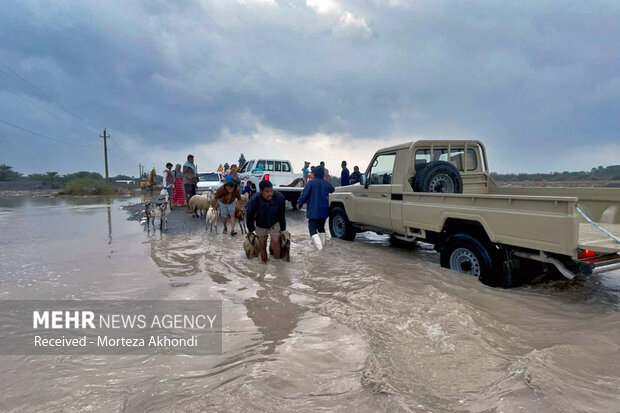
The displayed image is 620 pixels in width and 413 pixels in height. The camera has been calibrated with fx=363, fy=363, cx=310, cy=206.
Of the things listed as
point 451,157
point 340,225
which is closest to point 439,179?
point 451,157

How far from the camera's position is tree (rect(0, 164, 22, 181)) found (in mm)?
54625

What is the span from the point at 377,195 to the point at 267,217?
2254 millimetres

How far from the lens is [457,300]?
438 centimetres

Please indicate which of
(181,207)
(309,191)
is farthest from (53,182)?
(309,191)

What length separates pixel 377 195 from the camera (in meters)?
7.31

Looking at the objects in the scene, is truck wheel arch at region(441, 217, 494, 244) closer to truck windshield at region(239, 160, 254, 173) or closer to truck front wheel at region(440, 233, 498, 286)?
truck front wheel at region(440, 233, 498, 286)

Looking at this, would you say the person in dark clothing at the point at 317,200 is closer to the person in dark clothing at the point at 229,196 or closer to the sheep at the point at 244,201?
the person in dark clothing at the point at 229,196

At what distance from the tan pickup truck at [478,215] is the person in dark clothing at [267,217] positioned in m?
1.96

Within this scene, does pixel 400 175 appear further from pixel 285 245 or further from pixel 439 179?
pixel 285 245

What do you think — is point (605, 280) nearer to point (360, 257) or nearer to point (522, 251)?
point (522, 251)

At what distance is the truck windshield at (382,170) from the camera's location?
283 inches

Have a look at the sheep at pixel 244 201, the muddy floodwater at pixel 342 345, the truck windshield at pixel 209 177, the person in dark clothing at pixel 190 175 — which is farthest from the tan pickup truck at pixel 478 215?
the truck windshield at pixel 209 177

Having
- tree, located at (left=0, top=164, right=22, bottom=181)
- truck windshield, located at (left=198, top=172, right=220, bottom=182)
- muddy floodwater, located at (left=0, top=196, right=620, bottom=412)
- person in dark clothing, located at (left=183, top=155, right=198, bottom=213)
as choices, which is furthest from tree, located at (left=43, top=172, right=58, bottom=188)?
muddy floodwater, located at (left=0, top=196, right=620, bottom=412)

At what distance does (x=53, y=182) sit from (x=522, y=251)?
183 feet
